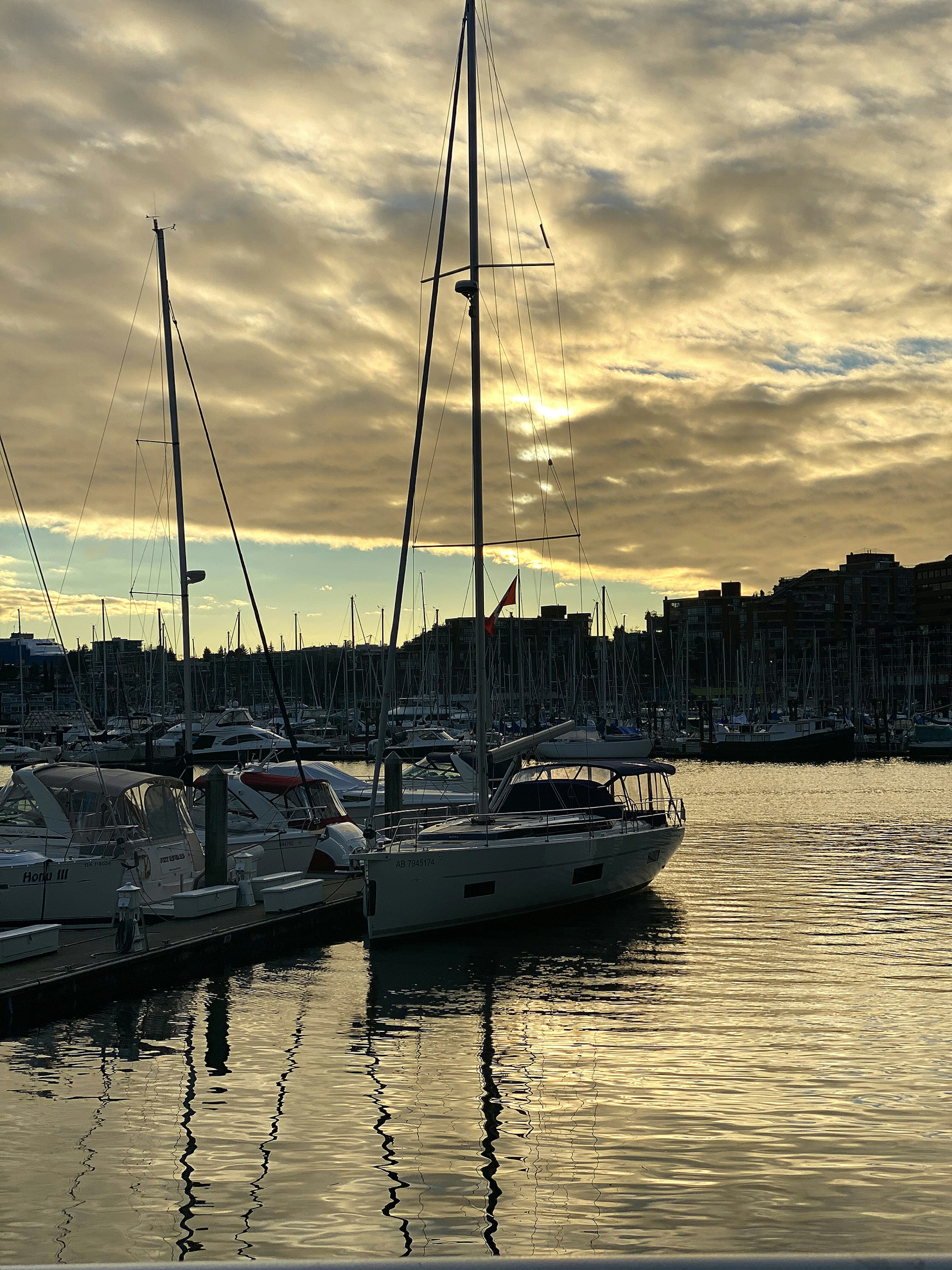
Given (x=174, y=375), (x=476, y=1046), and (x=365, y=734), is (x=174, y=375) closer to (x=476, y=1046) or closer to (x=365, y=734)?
(x=476, y=1046)

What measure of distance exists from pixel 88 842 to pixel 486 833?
24.9 feet

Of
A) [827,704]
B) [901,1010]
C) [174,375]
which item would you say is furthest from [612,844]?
[827,704]

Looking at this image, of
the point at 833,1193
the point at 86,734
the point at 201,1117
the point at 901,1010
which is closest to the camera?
the point at 833,1193

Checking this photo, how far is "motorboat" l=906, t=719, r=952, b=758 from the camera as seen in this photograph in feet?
289

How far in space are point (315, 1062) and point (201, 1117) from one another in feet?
7.82

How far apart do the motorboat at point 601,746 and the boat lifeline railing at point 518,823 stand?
156 feet

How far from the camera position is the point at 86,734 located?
92000 millimetres

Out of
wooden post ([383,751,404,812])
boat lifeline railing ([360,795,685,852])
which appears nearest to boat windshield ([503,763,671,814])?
boat lifeline railing ([360,795,685,852])

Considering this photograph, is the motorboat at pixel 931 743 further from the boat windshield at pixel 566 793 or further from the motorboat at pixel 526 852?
the boat windshield at pixel 566 793

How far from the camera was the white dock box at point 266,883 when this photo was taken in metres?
25.1

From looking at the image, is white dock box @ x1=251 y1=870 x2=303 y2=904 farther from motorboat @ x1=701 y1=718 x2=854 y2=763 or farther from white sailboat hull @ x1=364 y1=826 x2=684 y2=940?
motorboat @ x1=701 y1=718 x2=854 y2=763

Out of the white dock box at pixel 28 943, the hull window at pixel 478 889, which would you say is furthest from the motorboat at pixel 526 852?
the white dock box at pixel 28 943

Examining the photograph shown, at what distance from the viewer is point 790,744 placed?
91188 mm

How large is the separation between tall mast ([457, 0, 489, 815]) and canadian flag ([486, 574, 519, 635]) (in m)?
0.68
